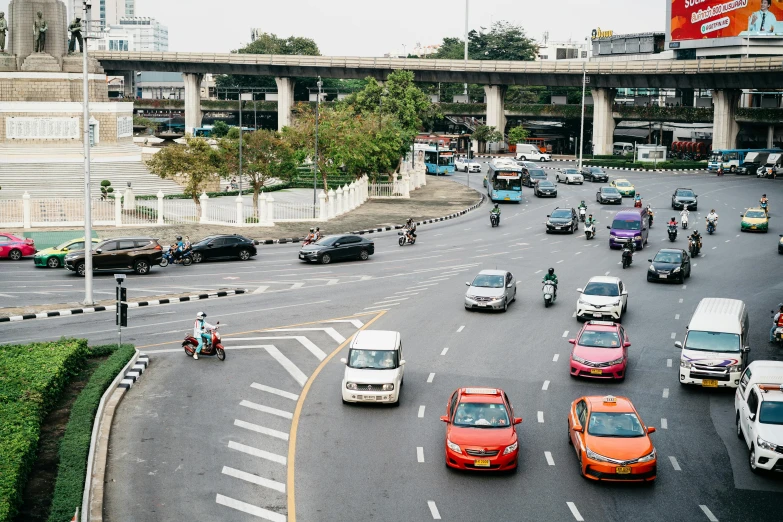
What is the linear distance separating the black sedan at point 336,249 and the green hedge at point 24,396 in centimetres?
2147

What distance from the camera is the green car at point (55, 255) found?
46812mm

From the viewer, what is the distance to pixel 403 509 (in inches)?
793

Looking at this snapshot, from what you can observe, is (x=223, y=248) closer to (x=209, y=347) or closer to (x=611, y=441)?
(x=209, y=347)

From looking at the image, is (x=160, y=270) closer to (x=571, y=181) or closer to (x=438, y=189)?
(x=438, y=189)

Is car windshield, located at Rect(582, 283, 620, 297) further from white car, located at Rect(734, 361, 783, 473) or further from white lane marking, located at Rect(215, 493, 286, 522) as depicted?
white lane marking, located at Rect(215, 493, 286, 522)

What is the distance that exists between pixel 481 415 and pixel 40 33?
63856 millimetres

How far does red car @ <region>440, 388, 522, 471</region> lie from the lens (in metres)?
22.0

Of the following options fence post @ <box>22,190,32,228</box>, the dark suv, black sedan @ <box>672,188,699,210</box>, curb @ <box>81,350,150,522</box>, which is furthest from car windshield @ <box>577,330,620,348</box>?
black sedan @ <box>672,188,699,210</box>

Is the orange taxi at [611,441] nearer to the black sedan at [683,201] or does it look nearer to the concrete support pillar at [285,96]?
the black sedan at [683,201]

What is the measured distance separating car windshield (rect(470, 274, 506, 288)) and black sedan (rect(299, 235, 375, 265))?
12478 mm

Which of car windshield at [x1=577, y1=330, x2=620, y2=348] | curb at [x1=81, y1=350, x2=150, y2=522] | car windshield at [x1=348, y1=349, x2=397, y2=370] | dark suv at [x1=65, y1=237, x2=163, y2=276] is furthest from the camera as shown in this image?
dark suv at [x1=65, y1=237, x2=163, y2=276]

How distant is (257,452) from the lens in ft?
76.1

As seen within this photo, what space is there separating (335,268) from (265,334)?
15017 mm

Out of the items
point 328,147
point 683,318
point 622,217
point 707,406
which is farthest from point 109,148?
point 707,406
